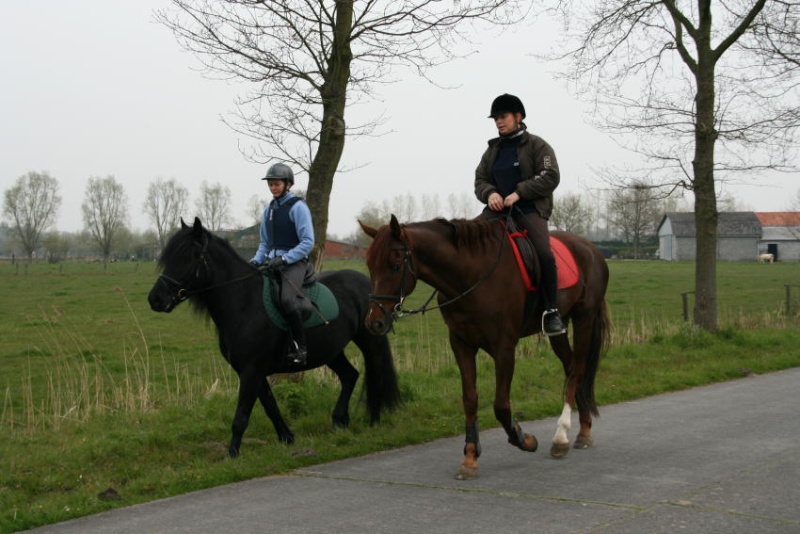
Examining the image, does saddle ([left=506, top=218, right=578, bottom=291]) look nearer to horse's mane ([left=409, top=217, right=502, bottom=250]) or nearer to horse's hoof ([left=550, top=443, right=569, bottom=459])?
horse's mane ([left=409, top=217, right=502, bottom=250])

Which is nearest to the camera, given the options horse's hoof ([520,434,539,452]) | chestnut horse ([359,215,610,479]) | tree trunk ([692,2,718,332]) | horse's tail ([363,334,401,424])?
chestnut horse ([359,215,610,479])

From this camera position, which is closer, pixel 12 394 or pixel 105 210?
pixel 12 394

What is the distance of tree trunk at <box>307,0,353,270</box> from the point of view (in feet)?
34.1

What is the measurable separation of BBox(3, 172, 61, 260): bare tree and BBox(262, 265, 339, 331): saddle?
108 m

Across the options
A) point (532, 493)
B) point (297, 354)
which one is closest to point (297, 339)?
point (297, 354)

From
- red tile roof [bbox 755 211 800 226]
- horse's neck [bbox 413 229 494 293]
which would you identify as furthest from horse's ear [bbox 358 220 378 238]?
red tile roof [bbox 755 211 800 226]

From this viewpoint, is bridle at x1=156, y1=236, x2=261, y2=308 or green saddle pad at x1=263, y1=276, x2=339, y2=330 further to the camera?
green saddle pad at x1=263, y1=276, x2=339, y2=330

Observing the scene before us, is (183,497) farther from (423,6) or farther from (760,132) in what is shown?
(760,132)

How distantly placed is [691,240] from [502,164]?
105800mm

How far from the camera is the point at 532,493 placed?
5.99 m

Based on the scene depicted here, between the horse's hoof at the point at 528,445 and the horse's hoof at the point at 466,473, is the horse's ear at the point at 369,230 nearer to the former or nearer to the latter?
the horse's hoof at the point at 466,473

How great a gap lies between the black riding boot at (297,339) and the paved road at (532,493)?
129 cm

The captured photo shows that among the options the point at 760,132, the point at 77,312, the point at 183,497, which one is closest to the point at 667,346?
the point at 760,132

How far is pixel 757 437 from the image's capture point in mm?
7766
